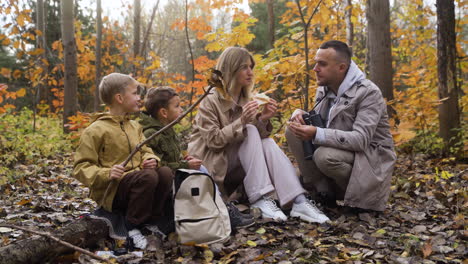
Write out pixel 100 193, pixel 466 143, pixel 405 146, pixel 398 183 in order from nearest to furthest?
pixel 100 193 < pixel 398 183 < pixel 466 143 < pixel 405 146

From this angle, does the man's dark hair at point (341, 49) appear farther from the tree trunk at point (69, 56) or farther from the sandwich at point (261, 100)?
the tree trunk at point (69, 56)

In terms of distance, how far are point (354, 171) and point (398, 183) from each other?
4.95 feet

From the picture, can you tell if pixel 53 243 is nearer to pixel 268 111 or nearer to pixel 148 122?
pixel 148 122

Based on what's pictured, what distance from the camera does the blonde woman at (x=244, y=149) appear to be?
333 cm

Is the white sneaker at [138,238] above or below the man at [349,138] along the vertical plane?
below

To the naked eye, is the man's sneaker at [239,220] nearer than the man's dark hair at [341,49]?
Yes

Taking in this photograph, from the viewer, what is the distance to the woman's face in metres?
3.65

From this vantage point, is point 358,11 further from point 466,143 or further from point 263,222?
point 263,222

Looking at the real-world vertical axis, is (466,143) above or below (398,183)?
above

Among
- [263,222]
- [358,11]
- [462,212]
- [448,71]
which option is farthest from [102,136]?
[358,11]

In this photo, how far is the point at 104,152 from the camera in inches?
110

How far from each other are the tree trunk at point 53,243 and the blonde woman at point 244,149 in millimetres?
1179

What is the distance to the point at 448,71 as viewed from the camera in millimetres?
5574

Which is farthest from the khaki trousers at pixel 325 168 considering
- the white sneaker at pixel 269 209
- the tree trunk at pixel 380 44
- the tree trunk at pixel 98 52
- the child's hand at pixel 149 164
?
the tree trunk at pixel 98 52
